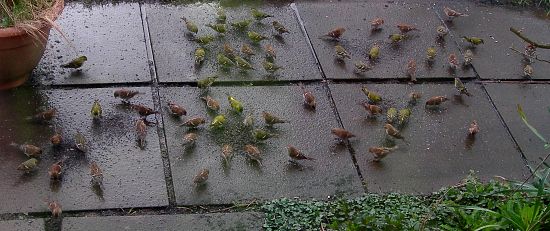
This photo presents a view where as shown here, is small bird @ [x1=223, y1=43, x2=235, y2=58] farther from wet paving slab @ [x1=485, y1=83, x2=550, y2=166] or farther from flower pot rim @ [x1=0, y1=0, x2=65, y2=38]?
wet paving slab @ [x1=485, y1=83, x2=550, y2=166]

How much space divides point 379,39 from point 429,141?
71.6 inches

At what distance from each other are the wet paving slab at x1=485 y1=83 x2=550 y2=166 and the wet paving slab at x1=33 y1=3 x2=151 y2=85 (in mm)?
3279

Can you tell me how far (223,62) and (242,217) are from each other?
2.17m

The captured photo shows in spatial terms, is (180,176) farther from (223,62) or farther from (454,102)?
(454,102)

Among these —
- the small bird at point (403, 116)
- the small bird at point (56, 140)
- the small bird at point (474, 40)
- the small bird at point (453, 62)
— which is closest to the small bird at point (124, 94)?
the small bird at point (56, 140)

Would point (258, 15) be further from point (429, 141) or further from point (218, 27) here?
point (429, 141)

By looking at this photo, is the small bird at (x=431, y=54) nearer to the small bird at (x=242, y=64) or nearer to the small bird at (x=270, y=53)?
the small bird at (x=270, y=53)

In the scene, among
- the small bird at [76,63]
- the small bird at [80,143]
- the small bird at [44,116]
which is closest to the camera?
the small bird at [80,143]

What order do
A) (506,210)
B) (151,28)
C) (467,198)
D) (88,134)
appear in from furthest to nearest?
(151,28)
(88,134)
(467,198)
(506,210)

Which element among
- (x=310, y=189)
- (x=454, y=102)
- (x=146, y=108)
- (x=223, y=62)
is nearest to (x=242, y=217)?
(x=310, y=189)

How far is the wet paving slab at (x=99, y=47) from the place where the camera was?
666cm

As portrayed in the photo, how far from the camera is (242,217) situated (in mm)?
5234

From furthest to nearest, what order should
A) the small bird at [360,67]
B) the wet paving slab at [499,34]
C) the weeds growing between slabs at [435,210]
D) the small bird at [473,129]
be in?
1. the wet paving slab at [499,34]
2. the small bird at [360,67]
3. the small bird at [473,129]
4. the weeds growing between slabs at [435,210]

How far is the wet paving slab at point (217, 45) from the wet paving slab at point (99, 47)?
17cm
